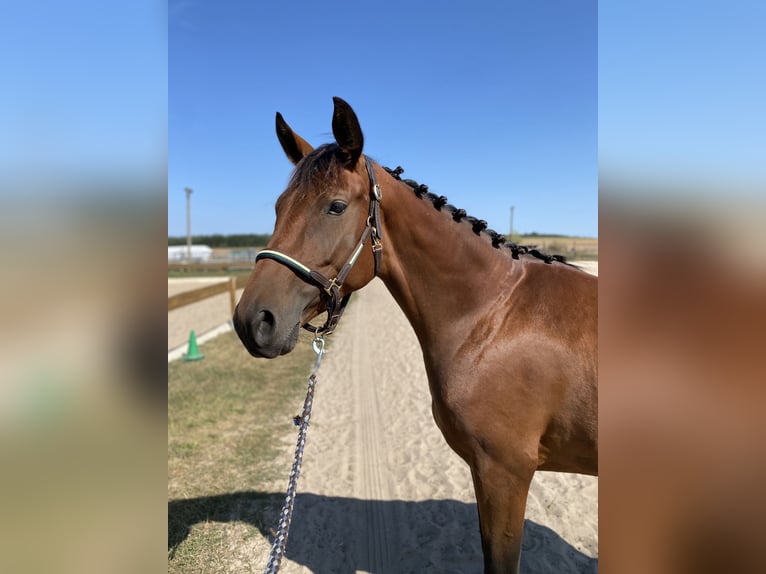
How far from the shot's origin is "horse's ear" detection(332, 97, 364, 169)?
6.30 ft

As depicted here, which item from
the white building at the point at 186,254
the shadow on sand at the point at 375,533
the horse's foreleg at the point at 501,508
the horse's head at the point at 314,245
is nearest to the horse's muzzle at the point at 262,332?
the horse's head at the point at 314,245

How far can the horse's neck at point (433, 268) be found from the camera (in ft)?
7.29

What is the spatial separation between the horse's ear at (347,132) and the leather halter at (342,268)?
115mm

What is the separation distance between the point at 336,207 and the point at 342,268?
0.29 m

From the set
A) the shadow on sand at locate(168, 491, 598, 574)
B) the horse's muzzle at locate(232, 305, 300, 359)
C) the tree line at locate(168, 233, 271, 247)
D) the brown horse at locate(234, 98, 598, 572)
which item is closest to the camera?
the horse's muzzle at locate(232, 305, 300, 359)

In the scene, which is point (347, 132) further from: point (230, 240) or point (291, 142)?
point (230, 240)

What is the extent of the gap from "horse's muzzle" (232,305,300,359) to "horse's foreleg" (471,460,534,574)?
3.70 feet

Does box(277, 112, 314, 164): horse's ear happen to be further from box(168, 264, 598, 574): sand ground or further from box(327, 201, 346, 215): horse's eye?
box(168, 264, 598, 574): sand ground

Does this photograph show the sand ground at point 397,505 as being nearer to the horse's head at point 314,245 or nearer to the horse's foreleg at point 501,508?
the horse's foreleg at point 501,508

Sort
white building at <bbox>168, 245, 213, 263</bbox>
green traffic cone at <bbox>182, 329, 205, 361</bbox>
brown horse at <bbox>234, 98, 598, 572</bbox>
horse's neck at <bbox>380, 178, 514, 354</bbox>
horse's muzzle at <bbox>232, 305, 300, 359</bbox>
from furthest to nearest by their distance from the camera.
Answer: white building at <bbox>168, 245, 213, 263</bbox>
green traffic cone at <bbox>182, 329, 205, 361</bbox>
horse's neck at <bbox>380, 178, 514, 354</bbox>
brown horse at <bbox>234, 98, 598, 572</bbox>
horse's muzzle at <bbox>232, 305, 300, 359</bbox>

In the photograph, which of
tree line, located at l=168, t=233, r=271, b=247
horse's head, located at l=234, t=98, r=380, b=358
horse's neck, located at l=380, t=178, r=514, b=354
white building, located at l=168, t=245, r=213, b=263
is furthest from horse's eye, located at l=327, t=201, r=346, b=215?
tree line, located at l=168, t=233, r=271, b=247

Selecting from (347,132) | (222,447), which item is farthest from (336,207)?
(222,447)

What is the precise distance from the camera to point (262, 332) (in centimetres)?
186
